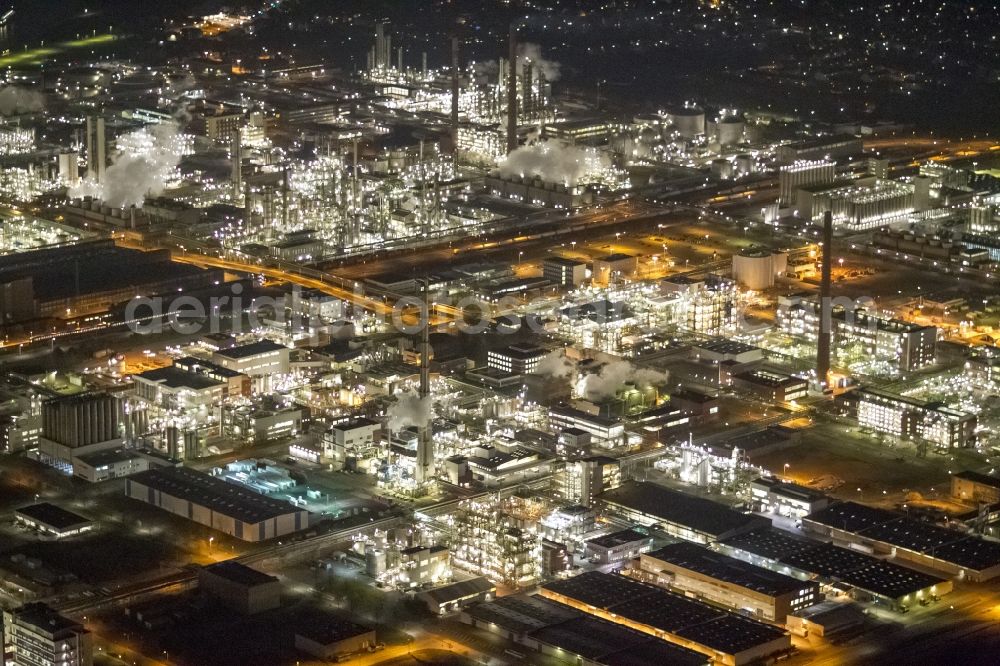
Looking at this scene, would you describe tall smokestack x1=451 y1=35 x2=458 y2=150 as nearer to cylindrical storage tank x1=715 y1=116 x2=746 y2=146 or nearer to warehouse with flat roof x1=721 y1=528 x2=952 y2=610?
cylindrical storage tank x1=715 y1=116 x2=746 y2=146

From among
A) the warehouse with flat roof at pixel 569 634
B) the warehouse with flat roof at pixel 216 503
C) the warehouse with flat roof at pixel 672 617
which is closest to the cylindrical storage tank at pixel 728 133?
the warehouse with flat roof at pixel 216 503

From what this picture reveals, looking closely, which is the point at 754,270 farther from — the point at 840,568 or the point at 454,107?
the point at 454,107

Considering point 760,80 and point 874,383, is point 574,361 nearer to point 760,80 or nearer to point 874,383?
point 874,383

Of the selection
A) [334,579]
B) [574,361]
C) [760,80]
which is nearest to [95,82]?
[760,80]

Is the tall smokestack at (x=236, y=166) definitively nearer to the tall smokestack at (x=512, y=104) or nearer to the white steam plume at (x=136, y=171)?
the white steam plume at (x=136, y=171)

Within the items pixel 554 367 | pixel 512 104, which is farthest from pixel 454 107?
pixel 554 367

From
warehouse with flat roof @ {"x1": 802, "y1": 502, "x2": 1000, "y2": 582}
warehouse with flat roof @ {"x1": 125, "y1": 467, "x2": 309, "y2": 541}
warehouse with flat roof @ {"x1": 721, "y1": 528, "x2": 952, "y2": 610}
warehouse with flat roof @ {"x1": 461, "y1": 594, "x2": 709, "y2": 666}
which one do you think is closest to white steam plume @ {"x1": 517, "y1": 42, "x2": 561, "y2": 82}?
warehouse with flat roof @ {"x1": 125, "y1": 467, "x2": 309, "y2": 541}
